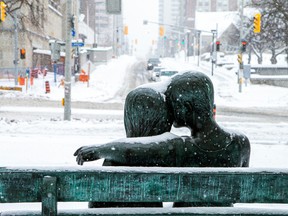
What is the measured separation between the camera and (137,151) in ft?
9.92

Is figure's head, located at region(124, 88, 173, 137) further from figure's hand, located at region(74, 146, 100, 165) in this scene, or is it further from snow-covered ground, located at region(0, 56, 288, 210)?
snow-covered ground, located at region(0, 56, 288, 210)

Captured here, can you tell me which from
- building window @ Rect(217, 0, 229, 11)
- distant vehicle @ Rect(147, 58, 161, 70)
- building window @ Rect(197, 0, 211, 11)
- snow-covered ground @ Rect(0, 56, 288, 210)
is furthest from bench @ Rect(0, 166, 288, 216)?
building window @ Rect(217, 0, 229, 11)

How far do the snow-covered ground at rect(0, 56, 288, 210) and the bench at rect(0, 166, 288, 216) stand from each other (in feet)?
10.0

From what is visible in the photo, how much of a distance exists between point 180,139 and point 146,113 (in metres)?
0.35

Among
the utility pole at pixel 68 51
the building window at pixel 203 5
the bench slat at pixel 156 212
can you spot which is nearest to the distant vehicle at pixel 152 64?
the utility pole at pixel 68 51

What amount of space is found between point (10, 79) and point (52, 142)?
24875mm

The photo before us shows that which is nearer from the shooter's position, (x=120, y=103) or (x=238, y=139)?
(x=238, y=139)

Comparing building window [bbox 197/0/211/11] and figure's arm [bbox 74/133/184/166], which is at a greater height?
building window [bbox 197/0/211/11]

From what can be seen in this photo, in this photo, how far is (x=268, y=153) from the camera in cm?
1002

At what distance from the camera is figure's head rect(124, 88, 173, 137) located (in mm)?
3158

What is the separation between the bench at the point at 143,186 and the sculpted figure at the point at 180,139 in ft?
1.10

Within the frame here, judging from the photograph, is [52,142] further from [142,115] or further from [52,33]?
[52,33]

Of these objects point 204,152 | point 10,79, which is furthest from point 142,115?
point 10,79

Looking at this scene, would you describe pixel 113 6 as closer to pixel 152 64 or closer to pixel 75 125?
pixel 75 125
